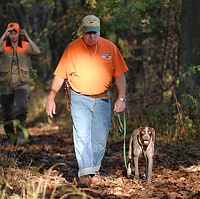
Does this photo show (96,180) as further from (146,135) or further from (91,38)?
(91,38)

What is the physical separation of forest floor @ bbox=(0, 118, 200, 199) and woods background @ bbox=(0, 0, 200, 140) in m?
0.78

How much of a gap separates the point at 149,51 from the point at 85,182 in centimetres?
1350

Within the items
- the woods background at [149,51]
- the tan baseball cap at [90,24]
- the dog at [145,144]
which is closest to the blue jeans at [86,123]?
the dog at [145,144]

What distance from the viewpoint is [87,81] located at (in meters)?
7.76

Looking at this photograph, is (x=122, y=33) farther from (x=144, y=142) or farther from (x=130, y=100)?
(x=144, y=142)

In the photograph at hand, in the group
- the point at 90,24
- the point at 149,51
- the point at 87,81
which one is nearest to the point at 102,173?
the point at 87,81

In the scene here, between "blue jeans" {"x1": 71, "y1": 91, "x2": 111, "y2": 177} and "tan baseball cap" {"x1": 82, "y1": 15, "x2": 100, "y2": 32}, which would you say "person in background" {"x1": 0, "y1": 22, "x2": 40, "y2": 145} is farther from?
"tan baseball cap" {"x1": 82, "y1": 15, "x2": 100, "y2": 32}

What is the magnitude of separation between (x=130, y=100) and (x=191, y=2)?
13.3ft

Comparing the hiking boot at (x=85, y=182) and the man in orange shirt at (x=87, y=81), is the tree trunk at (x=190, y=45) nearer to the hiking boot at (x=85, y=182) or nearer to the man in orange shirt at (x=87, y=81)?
the man in orange shirt at (x=87, y=81)

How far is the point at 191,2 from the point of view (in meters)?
12.0

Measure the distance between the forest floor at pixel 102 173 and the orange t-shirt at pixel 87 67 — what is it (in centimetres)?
109

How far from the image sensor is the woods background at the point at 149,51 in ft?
39.4

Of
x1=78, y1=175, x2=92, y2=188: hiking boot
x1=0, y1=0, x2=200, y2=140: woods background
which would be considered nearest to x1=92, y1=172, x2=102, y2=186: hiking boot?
x1=78, y1=175, x2=92, y2=188: hiking boot

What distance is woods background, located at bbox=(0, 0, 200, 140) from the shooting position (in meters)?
12.0
